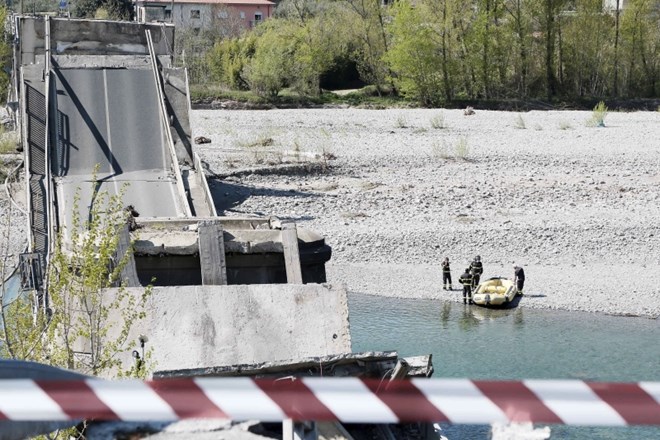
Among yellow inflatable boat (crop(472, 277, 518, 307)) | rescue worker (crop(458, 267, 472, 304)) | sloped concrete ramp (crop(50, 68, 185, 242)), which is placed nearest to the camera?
sloped concrete ramp (crop(50, 68, 185, 242))

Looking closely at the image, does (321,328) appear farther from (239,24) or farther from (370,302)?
(239,24)

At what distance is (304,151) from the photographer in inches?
1572

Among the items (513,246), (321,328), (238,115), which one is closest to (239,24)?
(238,115)

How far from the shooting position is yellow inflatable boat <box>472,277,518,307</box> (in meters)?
23.5

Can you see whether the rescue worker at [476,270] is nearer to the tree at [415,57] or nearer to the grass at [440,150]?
the grass at [440,150]

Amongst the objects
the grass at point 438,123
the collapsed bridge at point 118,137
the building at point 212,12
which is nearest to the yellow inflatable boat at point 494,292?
the collapsed bridge at point 118,137

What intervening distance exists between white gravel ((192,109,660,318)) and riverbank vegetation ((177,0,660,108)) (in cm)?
1534

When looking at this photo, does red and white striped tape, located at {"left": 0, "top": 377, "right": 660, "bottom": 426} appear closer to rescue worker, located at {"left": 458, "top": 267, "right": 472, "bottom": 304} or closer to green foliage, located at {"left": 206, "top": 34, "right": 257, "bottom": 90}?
rescue worker, located at {"left": 458, "top": 267, "right": 472, "bottom": 304}

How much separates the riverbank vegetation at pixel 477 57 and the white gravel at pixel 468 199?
15.3m

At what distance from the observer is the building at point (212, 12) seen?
81.9 m

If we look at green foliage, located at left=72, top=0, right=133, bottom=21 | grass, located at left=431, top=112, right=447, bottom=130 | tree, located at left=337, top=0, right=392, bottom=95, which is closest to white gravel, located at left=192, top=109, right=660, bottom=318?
grass, located at left=431, top=112, right=447, bottom=130

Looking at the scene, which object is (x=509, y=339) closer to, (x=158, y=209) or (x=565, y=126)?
(x=158, y=209)

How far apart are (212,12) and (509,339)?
6774 centimetres

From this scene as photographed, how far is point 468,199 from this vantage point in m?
32.5
